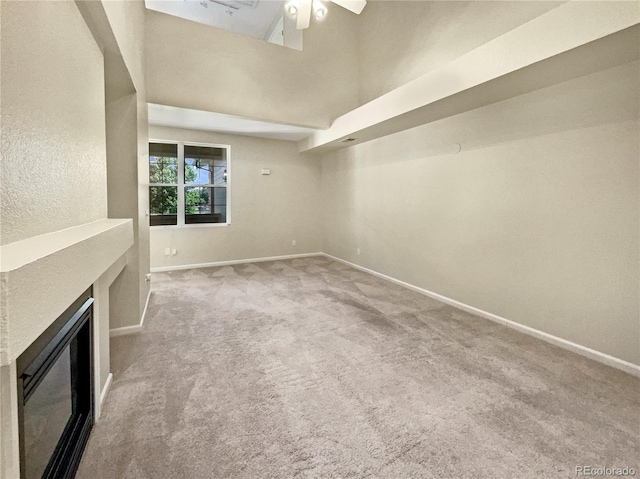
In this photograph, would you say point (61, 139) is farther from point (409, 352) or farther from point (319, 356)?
point (409, 352)

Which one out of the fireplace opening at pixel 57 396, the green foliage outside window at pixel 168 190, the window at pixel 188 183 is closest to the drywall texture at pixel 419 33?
the window at pixel 188 183

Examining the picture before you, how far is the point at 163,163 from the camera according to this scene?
17.5 feet

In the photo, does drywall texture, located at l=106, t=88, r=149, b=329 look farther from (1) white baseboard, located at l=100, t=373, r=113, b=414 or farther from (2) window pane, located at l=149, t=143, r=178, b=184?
(2) window pane, located at l=149, t=143, r=178, b=184

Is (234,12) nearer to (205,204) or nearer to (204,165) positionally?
(204,165)

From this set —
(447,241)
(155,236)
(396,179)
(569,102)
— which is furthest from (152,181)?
(569,102)

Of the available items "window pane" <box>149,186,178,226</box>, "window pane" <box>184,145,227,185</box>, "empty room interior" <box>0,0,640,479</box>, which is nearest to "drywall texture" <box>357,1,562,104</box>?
"empty room interior" <box>0,0,640,479</box>

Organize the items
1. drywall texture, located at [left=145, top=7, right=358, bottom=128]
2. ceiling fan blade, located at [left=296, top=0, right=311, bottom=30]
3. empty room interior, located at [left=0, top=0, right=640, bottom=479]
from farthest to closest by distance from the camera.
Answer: drywall texture, located at [left=145, top=7, right=358, bottom=128] → ceiling fan blade, located at [left=296, top=0, right=311, bottom=30] → empty room interior, located at [left=0, top=0, right=640, bottom=479]

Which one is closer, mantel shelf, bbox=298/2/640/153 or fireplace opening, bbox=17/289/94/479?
fireplace opening, bbox=17/289/94/479

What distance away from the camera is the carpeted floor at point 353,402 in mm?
1443

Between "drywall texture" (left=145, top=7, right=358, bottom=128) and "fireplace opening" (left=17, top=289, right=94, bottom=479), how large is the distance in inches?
128

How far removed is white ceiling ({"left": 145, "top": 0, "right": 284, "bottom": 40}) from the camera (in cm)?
524

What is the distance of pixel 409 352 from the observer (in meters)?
2.50

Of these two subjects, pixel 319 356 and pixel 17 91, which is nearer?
pixel 17 91

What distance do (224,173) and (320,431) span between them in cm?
514
